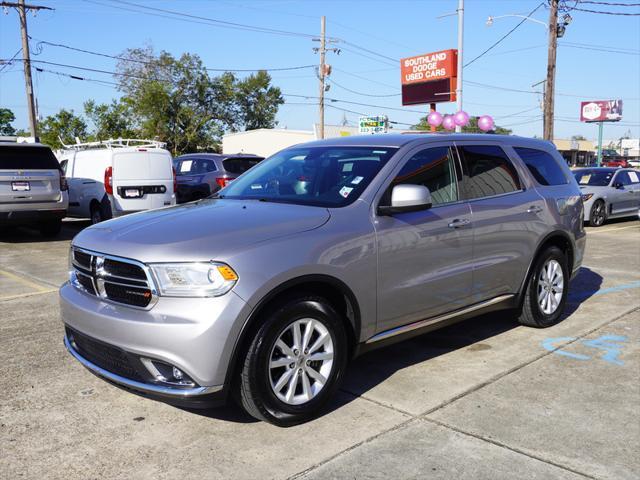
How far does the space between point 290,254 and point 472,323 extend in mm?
3090

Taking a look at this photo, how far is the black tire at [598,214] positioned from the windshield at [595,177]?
80 centimetres

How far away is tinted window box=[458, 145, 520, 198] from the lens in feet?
16.3

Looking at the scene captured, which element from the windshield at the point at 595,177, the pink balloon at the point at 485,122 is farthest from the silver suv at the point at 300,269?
the pink balloon at the point at 485,122

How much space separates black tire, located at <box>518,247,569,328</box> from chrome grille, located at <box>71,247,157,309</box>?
3571 mm

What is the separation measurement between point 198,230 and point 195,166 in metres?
12.8

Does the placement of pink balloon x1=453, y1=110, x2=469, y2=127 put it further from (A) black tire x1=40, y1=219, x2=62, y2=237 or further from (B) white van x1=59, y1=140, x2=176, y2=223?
(A) black tire x1=40, y1=219, x2=62, y2=237

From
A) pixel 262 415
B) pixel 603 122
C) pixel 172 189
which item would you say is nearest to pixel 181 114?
pixel 172 189

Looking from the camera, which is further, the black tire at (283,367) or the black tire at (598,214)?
the black tire at (598,214)

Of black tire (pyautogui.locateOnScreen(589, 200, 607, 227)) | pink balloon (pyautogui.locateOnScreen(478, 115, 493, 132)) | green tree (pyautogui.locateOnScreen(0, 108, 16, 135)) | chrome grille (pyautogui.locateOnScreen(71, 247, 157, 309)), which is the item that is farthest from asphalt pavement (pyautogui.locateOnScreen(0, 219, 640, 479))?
green tree (pyautogui.locateOnScreen(0, 108, 16, 135))

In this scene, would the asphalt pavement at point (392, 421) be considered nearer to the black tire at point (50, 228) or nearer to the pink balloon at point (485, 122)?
the black tire at point (50, 228)

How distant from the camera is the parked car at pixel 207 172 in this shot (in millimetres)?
15453

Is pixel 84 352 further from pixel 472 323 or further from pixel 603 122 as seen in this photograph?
pixel 603 122

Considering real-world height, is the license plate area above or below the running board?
above

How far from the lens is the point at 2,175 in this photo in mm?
11172
